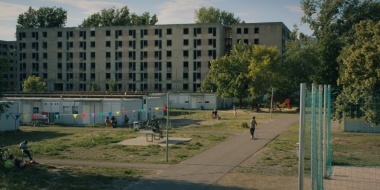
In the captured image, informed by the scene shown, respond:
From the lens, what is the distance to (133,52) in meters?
97.4

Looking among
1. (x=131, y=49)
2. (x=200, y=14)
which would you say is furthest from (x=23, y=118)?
(x=200, y=14)

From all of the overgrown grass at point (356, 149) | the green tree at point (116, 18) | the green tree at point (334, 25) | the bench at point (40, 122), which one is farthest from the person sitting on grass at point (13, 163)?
the green tree at point (116, 18)

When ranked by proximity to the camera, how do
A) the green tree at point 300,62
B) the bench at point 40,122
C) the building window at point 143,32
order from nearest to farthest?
the bench at point 40,122 → the green tree at point 300,62 → the building window at point 143,32

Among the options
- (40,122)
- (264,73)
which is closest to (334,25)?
(264,73)

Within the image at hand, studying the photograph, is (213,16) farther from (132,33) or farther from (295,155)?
(295,155)

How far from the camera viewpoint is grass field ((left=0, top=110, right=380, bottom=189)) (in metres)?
18.6

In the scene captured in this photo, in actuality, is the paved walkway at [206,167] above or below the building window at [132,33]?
below

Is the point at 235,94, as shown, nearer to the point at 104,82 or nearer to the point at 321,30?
the point at 321,30

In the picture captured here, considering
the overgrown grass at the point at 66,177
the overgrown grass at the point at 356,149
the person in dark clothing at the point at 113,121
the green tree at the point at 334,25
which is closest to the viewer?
the overgrown grass at the point at 66,177

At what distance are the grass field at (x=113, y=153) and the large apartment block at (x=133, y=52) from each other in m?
52.8

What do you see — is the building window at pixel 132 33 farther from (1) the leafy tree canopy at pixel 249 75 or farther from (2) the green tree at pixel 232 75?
(1) the leafy tree canopy at pixel 249 75

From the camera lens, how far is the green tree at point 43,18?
12369 centimetres

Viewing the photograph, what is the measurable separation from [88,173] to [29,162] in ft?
13.2

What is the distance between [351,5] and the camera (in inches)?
2231
